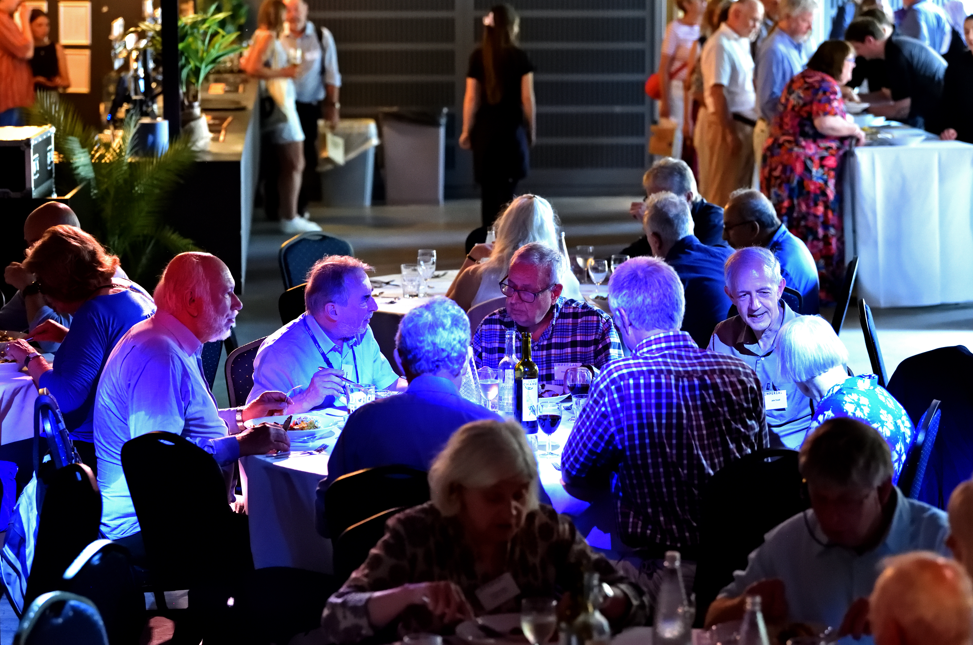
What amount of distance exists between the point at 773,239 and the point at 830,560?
3.33 metres

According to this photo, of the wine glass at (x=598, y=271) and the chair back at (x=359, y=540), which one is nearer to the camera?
the chair back at (x=359, y=540)

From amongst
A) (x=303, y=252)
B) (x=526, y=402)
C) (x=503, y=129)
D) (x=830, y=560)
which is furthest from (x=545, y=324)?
(x=503, y=129)

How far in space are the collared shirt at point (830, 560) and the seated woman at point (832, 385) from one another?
0.82m

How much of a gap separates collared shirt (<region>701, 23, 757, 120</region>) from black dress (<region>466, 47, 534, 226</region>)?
4.43 feet

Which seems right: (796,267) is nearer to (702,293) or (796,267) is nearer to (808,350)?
(702,293)

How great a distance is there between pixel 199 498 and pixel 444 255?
23.9 ft

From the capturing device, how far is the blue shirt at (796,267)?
571 centimetres

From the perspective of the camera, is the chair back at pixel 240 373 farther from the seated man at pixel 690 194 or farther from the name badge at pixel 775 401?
the seated man at pixel 690 194

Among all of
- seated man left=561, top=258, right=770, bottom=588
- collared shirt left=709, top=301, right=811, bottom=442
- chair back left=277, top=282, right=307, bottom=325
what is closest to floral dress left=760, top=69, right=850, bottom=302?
chair back left=277, top=282, right=307, bottom=325

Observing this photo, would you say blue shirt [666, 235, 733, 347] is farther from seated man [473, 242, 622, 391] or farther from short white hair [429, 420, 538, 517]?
short white hair [429, 420, 538, 517]

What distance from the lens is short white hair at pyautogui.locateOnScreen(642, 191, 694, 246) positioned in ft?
18.7

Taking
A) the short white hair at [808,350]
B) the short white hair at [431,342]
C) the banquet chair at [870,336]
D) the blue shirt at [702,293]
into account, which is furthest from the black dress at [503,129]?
the short white hair at [431,342]

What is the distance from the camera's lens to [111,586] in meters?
2.53

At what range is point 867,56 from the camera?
33.0 feet
